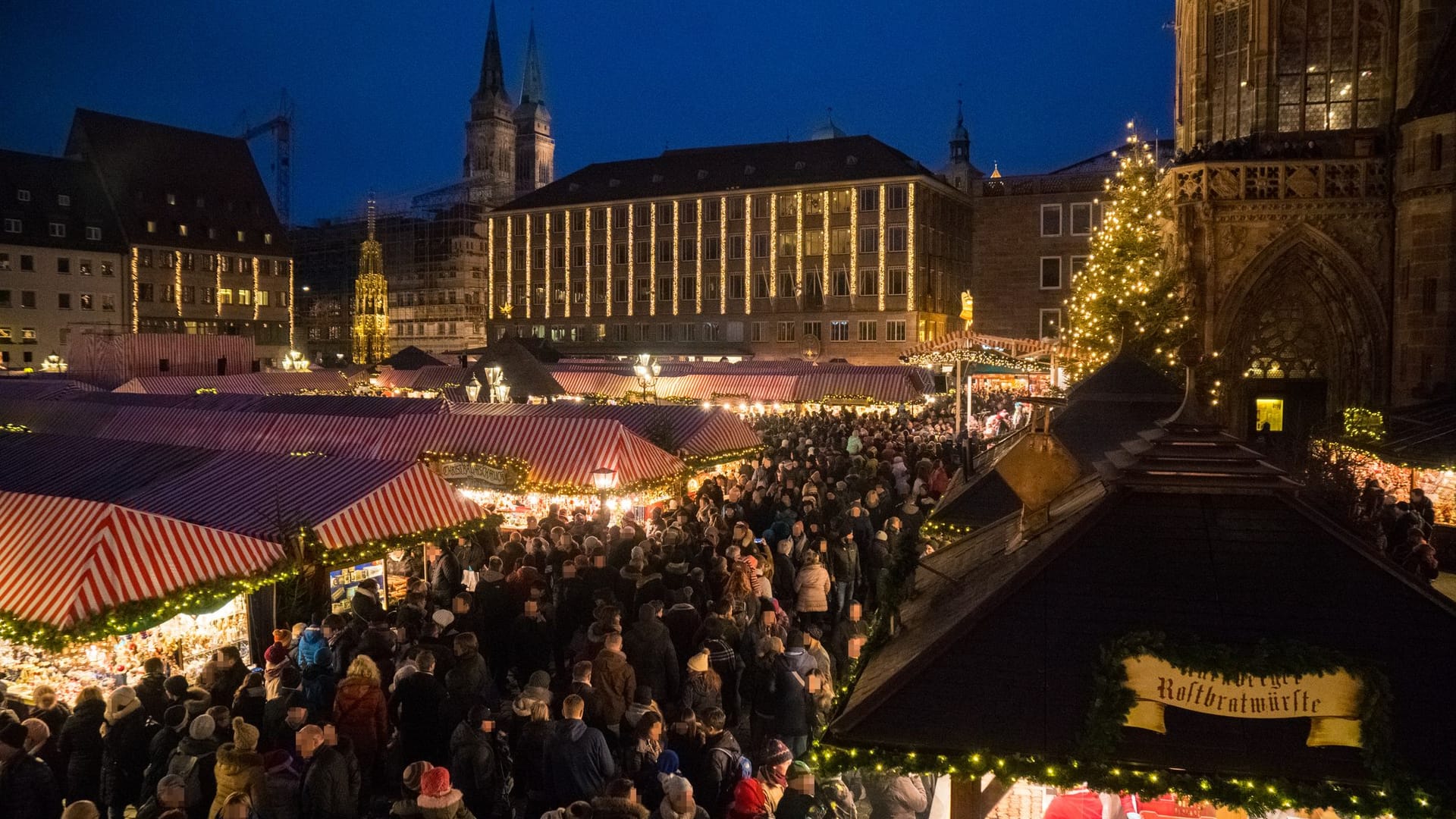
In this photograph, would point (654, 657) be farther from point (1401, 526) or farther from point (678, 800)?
point (1401, 526)

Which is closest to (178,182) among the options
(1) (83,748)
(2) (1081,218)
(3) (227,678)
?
(2) (1081,218)

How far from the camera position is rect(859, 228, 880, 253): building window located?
54.0 metres

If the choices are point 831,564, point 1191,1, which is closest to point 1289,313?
point 1191,1

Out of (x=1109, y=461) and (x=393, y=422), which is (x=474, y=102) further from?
(x=1109, y=461)

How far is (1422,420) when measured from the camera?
51.4 ft

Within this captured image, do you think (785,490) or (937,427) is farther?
(937,427)

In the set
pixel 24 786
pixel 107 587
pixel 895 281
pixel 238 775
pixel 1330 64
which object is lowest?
pixel 24 786

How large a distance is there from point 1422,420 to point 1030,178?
4009cm

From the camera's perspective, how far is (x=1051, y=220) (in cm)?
5194

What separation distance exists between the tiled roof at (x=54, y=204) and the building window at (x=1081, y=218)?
2106 inches

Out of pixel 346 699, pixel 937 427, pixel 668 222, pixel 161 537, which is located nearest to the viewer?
pixel 346 699

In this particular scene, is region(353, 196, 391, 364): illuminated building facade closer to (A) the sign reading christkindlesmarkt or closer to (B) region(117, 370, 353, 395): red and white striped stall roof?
(B) region(117, 370, 353, 395): red and white striped stall roof

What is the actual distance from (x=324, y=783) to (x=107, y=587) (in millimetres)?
3644

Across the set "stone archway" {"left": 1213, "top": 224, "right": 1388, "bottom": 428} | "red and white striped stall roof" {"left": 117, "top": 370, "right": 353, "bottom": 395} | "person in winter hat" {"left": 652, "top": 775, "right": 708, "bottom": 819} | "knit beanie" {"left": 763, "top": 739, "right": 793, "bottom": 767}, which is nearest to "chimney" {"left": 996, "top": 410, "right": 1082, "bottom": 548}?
"knit beanie" {"left": 763, "top": 739, "right": 793, "bottom": 767}
